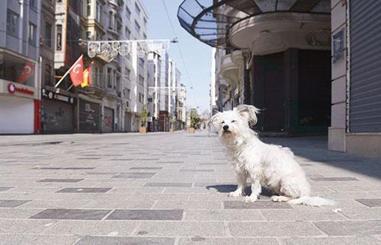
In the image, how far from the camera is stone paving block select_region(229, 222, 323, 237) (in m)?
4.16

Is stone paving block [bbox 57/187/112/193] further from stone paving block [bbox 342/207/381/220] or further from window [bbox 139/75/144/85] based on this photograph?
window [bbox 139/75/144/85]

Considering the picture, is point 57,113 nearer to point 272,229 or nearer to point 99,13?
point 99,13

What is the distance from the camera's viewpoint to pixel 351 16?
13.6m

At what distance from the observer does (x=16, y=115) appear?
36.8 meters

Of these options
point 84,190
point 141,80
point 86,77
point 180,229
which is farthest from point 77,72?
point 141,80

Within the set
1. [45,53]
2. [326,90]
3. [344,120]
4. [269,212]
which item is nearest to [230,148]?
[269,212]

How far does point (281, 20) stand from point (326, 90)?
5.68 m

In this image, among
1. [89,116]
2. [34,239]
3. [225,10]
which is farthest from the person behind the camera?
[89,116]

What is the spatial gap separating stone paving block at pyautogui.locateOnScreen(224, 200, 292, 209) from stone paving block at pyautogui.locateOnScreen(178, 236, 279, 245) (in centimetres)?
141

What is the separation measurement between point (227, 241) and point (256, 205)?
1.64 m

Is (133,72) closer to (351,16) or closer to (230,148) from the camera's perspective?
(351,16)

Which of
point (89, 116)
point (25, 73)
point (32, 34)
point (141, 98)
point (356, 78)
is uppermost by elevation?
point (32, 34)

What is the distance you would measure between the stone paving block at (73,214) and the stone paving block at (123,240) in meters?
0.85

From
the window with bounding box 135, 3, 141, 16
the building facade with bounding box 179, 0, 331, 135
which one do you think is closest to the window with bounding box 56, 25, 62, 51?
the building facade with bounding box 179, 0, 331, 135
